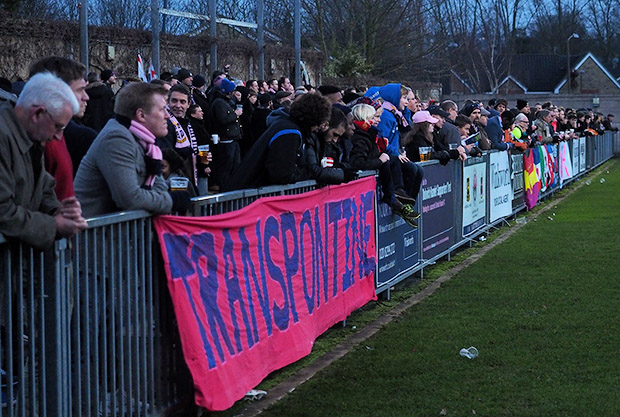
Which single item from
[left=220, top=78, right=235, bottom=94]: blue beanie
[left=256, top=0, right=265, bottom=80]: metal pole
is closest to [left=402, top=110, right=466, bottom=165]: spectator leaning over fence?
[left=220, top=78, right=235, bottom=94]: blue beanie

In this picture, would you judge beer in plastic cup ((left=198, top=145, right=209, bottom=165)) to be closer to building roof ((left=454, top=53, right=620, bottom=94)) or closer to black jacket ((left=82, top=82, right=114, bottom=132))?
black jacket ((left=82, top=82, right=114, bottom=132))

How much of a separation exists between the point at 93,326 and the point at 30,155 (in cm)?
92

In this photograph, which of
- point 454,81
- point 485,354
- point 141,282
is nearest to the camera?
point 141,282

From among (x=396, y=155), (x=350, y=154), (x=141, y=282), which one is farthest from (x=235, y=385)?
(x=396, y=155)

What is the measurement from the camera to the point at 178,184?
5.93 m

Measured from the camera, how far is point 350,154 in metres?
9.80

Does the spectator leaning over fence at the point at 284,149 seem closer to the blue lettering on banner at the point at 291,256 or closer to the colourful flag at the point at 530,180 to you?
the blue lettering on banner at the point at 291,256

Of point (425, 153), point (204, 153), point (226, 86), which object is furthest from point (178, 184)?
point (226, 86)

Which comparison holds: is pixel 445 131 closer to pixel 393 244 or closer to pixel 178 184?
pixel 393 244

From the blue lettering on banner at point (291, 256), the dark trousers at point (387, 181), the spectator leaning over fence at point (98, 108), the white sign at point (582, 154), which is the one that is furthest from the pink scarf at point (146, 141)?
the white sign at point (582, 154)

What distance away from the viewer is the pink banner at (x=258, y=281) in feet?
18.7

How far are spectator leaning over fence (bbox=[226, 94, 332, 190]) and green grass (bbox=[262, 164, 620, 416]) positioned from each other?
1.46 meters

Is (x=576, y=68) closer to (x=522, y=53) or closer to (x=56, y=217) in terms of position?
(x=522, y=53)

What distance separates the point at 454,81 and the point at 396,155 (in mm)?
86374
